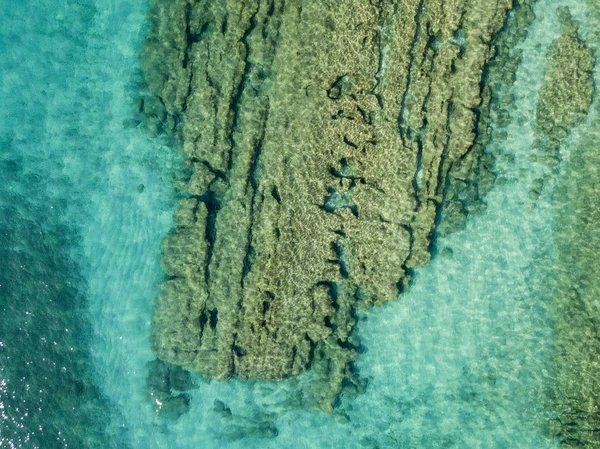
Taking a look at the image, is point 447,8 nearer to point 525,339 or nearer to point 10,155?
point 525,339

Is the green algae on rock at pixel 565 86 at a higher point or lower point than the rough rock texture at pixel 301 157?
higher

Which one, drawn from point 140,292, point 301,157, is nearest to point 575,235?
point 301,157

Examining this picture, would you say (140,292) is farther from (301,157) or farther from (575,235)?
(575,235)

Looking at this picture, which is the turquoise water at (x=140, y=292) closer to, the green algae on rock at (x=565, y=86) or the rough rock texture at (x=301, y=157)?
the green algae on rock at (x=565, y=86)

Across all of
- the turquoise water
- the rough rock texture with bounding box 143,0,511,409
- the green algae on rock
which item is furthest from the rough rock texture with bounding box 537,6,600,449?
the rough rock texture with bounding box 143,0,511,409

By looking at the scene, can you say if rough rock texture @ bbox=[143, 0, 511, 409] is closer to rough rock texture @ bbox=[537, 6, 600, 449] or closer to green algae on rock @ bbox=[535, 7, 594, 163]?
green algae on rock @ bbox=[535, 7, 594, 163]

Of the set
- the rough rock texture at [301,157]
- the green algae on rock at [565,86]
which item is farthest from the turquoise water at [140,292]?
the rough rock texture at [301,157]

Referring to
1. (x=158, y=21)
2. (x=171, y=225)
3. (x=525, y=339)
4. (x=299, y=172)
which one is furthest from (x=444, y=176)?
(x=158, y=21)
